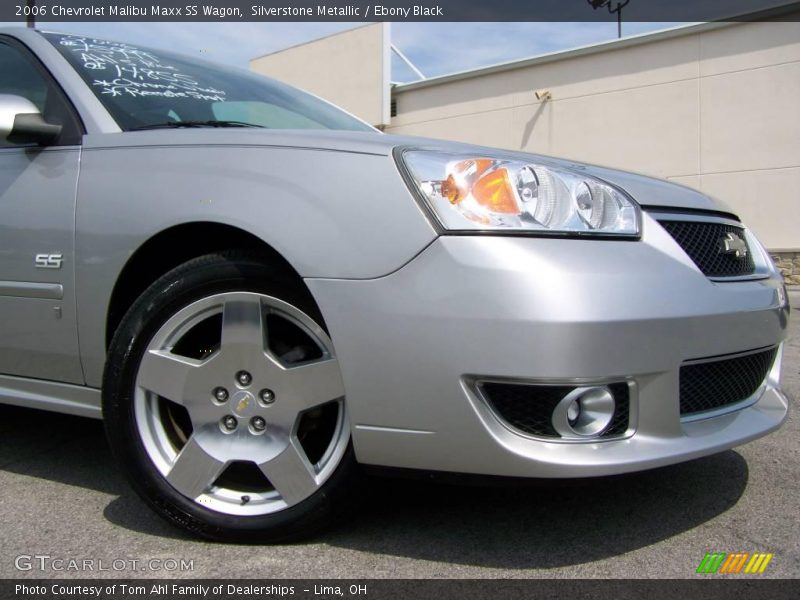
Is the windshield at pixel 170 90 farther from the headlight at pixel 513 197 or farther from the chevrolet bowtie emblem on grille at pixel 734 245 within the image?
the chevrolet bowtie emblem on grille at pixel 734 245

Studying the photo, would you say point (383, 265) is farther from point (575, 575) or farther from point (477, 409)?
point (575, 575)

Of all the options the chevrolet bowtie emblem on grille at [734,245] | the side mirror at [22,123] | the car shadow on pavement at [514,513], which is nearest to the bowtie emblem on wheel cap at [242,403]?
the car shadow on pavement at [514,513]

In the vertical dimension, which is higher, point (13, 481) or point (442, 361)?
point (442, 361)

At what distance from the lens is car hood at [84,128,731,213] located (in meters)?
1.87

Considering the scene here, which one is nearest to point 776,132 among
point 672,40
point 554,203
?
point 672,40

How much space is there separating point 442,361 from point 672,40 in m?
13.7

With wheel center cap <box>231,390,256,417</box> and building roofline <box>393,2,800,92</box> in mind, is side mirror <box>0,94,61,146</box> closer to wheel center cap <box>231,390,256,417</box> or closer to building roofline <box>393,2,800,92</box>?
wheel center cap <box>231,390,256,417</box>

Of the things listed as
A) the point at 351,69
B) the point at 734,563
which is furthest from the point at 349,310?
the point at 351,69

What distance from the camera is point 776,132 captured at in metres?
12.5

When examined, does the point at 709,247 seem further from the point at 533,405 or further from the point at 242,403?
the point at 242,403

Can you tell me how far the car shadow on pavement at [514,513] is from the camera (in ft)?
6.09

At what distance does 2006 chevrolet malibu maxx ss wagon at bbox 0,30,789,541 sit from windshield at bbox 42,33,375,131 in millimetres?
62

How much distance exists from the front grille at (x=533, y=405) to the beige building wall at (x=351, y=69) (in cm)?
1523

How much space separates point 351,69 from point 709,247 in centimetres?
1598
